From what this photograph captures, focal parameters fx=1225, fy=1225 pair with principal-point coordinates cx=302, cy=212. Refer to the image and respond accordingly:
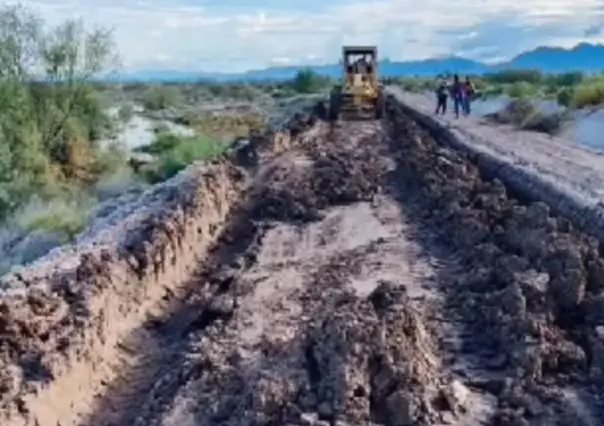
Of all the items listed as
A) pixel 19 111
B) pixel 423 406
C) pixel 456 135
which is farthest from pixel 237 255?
pixel 19 111

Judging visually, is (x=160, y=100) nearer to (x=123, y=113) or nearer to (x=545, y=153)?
(x=123, y=113)

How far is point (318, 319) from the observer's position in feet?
40.8

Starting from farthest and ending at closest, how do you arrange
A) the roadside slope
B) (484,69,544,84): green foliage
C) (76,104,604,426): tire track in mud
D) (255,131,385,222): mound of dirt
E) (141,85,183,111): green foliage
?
1. (484,69,544,84): green foliage
2. (141,85,183,111): green foliage
3. (255,131,385,222): mound of dirt
4. the roadside slope
5. (76,104,604,426): tire track in mud

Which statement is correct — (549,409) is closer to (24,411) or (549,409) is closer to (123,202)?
(24,411)

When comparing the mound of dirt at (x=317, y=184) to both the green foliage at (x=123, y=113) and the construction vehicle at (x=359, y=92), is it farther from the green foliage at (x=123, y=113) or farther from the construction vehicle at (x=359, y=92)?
the green foliage at (x=123, y=113)

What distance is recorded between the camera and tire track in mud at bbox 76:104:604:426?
32.7ft

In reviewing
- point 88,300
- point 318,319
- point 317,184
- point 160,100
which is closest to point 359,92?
point 317,184

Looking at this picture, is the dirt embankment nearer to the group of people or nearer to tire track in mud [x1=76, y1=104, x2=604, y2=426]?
tire track in mud [x1=76, y1=104, x2=604, y2=426]

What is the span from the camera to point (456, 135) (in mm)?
32781

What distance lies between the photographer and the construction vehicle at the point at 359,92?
4041cm

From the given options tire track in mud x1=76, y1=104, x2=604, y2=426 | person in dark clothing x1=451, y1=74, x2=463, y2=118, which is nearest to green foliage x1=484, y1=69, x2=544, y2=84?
person in dark clothing x1=451, y1=74, x2=463, y2=118

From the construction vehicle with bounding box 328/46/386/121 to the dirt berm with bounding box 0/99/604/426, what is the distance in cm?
1834

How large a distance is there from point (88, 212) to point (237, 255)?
394 inches

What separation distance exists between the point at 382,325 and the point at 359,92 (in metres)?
30.0
